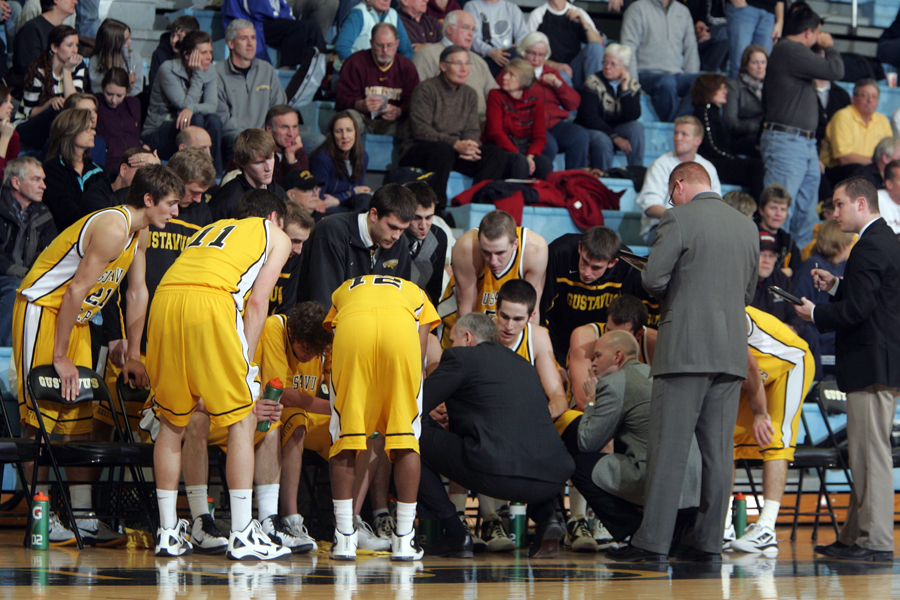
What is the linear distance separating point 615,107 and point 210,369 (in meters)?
6.22

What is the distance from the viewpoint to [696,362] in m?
4.61

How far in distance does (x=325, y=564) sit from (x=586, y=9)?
349 inches

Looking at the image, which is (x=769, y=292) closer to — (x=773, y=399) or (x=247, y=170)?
(x=773, y=399)

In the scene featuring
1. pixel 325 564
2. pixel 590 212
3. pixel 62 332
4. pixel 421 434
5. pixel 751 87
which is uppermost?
pixel 751 87

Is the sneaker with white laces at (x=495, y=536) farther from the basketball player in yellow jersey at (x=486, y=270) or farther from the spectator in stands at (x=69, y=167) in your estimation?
the spectator in stands at (x=69, y=167)

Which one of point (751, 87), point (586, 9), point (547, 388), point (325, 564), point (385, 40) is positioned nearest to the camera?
point (325, 564)

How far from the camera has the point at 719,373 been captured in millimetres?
4684

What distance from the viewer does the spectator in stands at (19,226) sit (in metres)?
6.39

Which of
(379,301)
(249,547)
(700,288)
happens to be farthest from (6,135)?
(700,288)

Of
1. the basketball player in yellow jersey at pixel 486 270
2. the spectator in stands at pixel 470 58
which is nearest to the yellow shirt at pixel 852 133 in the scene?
the spectator in stands at pixel 470 58

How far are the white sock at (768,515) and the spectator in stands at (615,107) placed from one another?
4588 millimetres

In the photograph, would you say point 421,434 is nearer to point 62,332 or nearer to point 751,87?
point 62,332

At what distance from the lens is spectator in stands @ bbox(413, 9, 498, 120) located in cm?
924

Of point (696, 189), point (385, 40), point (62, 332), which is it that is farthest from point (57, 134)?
point (696, 189)
